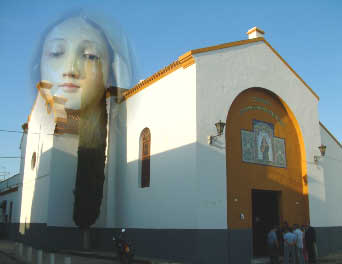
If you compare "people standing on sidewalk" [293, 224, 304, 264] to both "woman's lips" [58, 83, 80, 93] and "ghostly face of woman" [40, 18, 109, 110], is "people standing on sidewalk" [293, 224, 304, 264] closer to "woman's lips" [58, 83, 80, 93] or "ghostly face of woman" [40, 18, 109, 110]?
"ghostly face of woman" [40, 18, 109, 110]

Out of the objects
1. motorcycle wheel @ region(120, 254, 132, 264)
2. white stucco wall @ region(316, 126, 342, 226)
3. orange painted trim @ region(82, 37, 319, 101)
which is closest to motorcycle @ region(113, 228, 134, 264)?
motorcycle wheel @ region(120, 254, 132, 264)

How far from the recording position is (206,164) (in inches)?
483

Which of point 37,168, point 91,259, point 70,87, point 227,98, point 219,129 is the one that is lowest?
point 91,259

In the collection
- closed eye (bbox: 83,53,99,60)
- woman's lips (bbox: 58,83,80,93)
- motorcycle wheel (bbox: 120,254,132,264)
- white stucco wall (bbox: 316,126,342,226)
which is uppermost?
closed eye (bbox: 83,53,99,60)

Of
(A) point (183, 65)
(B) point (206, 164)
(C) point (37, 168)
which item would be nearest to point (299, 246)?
(B) point (206, 164)

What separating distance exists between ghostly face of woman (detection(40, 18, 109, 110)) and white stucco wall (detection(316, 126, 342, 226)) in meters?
10.6

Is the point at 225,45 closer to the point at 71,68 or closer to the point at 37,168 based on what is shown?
the point at 71,68

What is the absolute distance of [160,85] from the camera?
1466 cm

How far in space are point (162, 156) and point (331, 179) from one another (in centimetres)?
965

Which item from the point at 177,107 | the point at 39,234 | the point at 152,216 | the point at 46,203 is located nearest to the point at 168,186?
the point at 152,216

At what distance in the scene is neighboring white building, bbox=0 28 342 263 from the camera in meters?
12.4

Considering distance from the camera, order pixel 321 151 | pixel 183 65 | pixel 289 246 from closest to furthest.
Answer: pixel 289 246 < pixel 183 65 < pixel 321 151

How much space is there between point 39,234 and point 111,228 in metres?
3.97

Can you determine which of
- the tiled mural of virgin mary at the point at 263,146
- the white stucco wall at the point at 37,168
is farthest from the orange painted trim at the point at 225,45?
the white stucco wall at the point at 37,168
